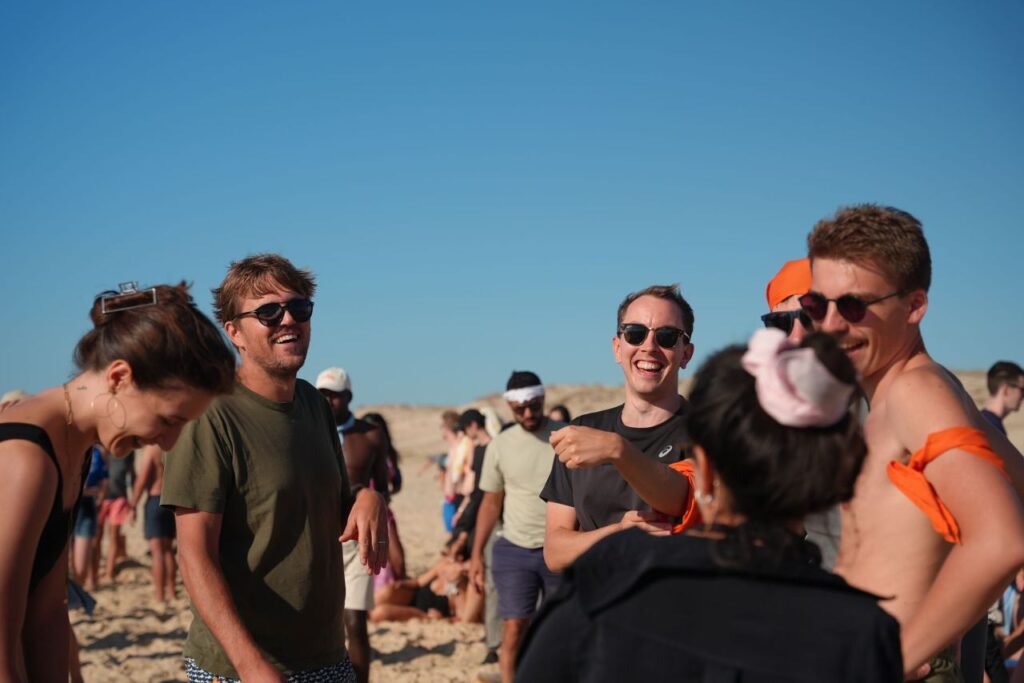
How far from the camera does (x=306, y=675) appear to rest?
3.57 meters

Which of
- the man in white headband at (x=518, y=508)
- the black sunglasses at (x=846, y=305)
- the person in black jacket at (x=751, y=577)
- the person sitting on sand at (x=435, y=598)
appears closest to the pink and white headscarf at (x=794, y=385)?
the person in black jacket at (x=751, y=577)

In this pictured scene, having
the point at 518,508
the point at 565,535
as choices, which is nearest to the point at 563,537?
the point at 565,535

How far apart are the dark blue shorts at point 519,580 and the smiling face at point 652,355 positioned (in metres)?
2.59

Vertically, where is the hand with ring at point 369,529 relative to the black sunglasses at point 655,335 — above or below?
below

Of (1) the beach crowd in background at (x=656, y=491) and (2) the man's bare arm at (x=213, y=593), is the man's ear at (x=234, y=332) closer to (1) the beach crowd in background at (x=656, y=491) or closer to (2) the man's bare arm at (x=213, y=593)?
(1) the beach crowd in background at (x=656, y=491)

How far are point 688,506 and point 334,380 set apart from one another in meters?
5.07

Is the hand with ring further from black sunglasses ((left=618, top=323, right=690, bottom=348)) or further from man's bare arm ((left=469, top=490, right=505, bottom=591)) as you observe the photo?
man's bare arm ((left=469, top=490, right=505, bottom=591))

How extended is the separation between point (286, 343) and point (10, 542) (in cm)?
151

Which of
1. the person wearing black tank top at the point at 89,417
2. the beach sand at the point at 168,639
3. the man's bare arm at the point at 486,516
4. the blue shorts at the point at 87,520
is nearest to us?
the person wearing black tank top at the point at 89,417

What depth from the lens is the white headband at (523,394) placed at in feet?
24.1

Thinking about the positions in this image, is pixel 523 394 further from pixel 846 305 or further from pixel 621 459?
pixel 846 305

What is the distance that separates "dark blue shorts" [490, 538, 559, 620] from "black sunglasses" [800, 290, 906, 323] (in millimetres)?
4034

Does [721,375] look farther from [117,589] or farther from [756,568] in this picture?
[117,589]

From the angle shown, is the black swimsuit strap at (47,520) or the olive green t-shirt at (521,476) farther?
the olive green t-shirt at (521,476)
